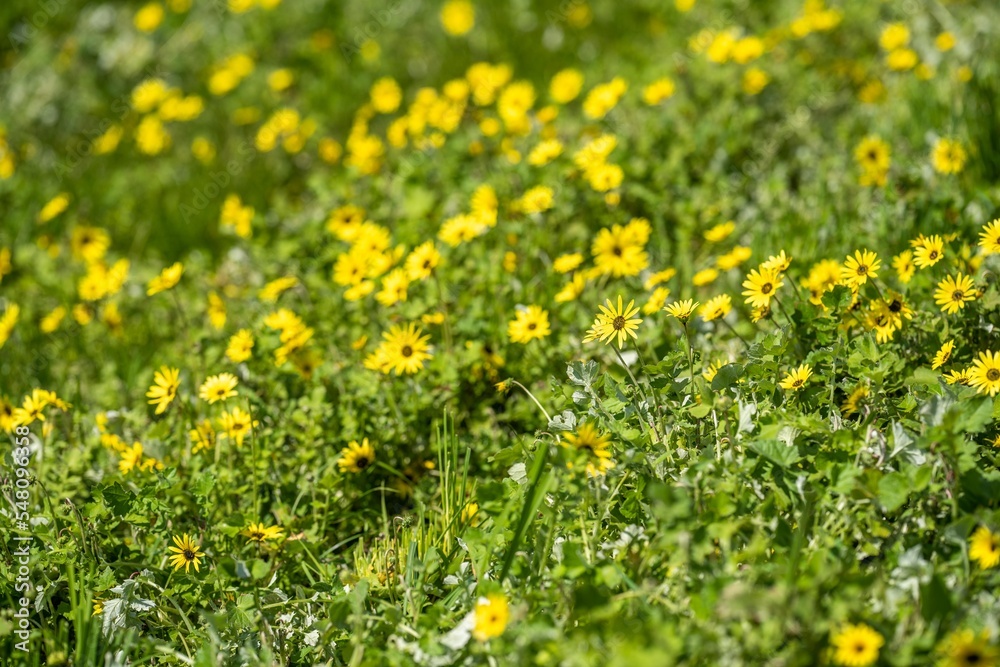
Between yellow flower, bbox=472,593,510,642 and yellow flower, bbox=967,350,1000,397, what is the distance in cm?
125

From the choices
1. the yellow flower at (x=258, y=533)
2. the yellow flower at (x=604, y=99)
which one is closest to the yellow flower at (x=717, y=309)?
A: the yellow flower at (x=258, y=533)

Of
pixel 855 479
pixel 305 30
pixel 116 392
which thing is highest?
pixel 305 30

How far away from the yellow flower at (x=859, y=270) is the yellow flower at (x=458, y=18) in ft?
12.8

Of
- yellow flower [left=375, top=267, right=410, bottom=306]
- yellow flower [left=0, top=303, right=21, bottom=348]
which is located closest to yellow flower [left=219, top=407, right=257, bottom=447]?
yellow flower [left=375, top=267, right=410, bottom=306]

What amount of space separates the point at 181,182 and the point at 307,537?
3.27 m

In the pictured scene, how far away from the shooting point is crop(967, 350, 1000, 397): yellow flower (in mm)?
2217

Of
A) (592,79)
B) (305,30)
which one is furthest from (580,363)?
(305,30)

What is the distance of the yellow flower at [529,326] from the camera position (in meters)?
2.89

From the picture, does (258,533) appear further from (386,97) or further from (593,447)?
(386,97)

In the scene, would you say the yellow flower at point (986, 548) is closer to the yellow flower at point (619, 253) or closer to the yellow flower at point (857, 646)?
the yellow flower at point (857, 646)

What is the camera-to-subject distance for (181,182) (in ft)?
17.2

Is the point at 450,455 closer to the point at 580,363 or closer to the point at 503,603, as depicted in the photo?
the point at 580,363

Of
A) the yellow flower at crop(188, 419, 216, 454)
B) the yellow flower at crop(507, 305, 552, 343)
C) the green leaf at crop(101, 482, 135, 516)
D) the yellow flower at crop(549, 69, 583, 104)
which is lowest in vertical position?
the yellow flower at crop(188, 419, 216, 454)

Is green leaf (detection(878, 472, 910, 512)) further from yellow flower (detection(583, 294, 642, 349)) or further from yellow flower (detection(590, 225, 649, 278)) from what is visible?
yellow flower (detection(590, 225, 649, 278))
